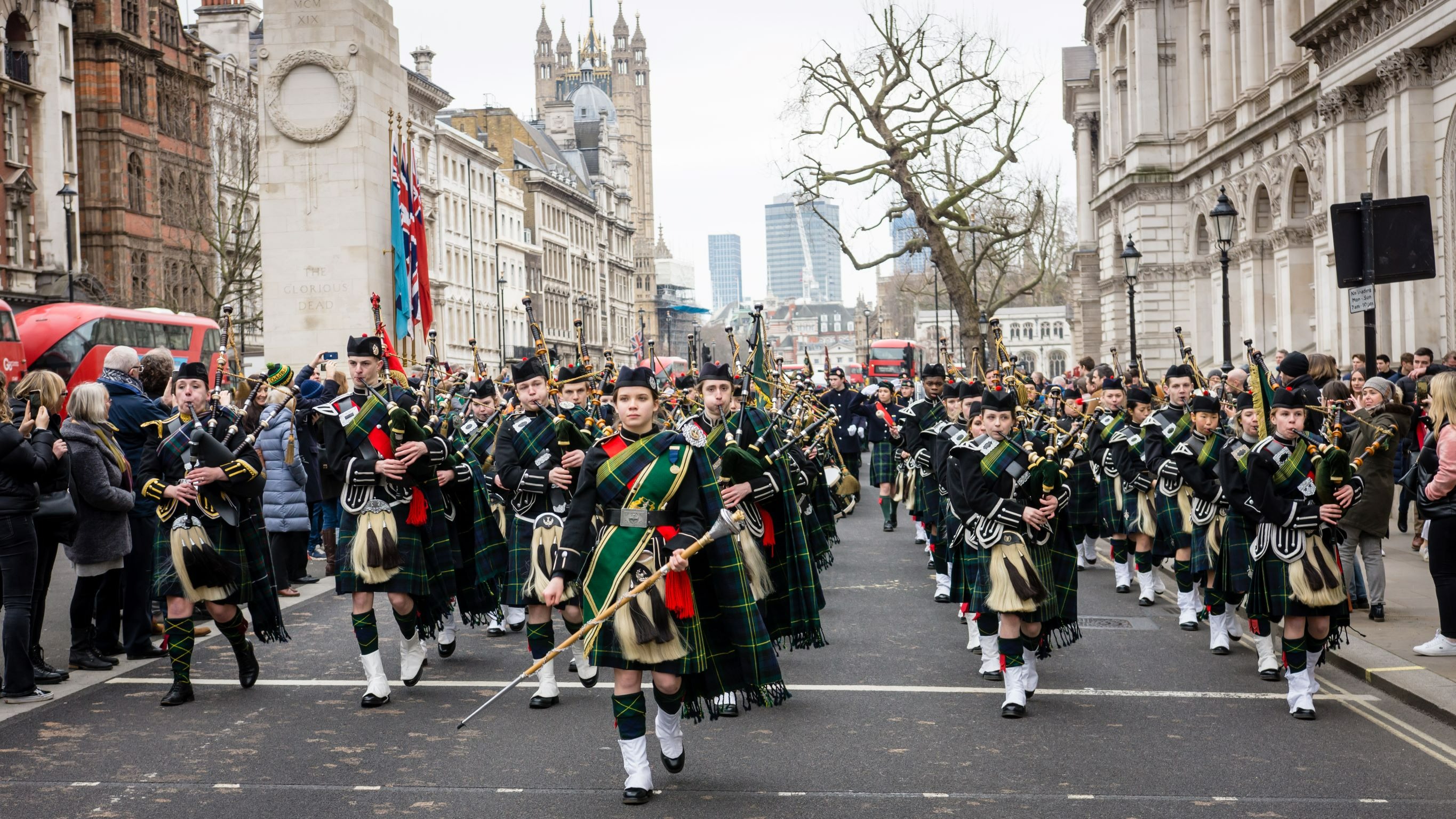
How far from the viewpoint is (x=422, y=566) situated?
29.3ft

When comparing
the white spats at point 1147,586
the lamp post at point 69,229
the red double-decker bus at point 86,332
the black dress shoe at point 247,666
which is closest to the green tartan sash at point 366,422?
the black dress shoe at point 247,666

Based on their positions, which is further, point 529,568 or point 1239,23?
point 1239,23

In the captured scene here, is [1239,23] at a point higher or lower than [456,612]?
higher

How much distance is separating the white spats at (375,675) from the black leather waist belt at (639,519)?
2.61 meters

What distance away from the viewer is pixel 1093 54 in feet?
242

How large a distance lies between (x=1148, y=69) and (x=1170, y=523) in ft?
135

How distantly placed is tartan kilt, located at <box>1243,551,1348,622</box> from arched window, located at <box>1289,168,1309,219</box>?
2960 cm

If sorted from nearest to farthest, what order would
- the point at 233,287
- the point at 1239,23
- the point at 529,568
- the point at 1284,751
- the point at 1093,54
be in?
the point at 1284,751 < the point at 529,568 < the point at 1239,23 < the point at 233,287 < the point at 1093,54

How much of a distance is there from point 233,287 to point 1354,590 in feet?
176

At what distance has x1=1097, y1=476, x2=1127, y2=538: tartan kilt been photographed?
13.5m

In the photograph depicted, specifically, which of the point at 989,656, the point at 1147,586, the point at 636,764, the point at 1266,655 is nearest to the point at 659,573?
the point at 636,764

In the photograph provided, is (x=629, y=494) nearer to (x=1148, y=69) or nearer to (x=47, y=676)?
(x=47, y=676)

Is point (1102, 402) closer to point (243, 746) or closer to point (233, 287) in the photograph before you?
point (243, 746)

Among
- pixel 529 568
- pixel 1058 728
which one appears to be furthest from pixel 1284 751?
pixel 529 568
